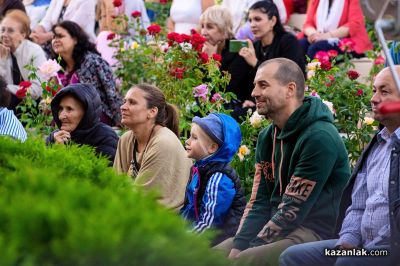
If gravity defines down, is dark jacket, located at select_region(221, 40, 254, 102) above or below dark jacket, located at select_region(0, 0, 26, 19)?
below

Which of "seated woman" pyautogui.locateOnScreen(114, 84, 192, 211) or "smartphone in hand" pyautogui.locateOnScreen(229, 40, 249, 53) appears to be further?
"smartphone in hand" pyautogui.locateOnScreen(229, 40, 249, 53)

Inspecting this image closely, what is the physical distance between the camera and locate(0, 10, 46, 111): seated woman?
38.8 feet

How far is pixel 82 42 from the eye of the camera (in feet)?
36.7

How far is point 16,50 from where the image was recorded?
1202 cm

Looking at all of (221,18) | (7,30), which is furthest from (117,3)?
(221,18)

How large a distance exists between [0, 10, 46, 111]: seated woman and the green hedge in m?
8.35

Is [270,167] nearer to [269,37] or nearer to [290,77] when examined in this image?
[290,77]

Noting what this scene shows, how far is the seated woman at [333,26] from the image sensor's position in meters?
11.9

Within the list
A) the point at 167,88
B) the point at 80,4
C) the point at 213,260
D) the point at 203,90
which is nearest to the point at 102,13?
the point at 80,4

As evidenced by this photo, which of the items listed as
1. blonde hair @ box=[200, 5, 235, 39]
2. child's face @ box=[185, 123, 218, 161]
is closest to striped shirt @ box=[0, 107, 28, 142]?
child's face @ box=[185, 123, 218, 161]

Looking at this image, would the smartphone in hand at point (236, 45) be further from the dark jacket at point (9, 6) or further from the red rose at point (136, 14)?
the dark jacket at point (9, 6)

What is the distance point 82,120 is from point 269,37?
288 centimetres

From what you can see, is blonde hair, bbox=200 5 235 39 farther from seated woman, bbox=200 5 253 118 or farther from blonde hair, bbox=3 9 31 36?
blonde hair, bbox=3 9 31 36

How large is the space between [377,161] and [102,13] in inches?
312
